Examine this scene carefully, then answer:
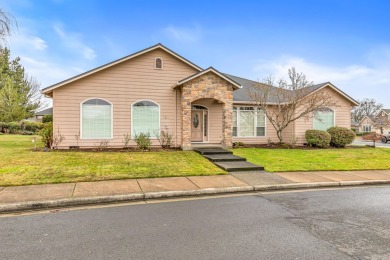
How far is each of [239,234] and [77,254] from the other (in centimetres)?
237

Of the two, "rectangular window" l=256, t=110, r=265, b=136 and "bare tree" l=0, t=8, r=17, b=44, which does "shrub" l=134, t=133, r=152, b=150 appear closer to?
"bare tree" l=0, t=8, r=17, b=44

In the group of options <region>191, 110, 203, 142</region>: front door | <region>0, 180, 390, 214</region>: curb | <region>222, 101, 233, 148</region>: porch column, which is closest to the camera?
<region>0, 180, 390, 214</region>: curb

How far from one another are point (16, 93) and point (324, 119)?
34179mm

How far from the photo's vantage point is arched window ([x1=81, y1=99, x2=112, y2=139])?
14008 mm

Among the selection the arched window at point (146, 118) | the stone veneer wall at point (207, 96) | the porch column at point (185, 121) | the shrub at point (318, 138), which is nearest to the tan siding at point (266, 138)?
the shrub at point (318, 138)

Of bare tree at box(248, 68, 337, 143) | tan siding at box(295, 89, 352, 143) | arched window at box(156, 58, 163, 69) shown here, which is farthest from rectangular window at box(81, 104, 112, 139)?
tan siding at box(295, 89, 352, 143)

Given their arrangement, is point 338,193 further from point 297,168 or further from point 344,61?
A: point 344,61

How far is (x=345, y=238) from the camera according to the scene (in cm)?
401

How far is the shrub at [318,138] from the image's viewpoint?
57.0ft

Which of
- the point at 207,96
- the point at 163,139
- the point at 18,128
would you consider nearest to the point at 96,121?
the point at 163,139

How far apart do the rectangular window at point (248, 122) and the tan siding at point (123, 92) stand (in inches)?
176

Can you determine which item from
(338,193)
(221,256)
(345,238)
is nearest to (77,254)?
(221,256)

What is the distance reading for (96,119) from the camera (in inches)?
558

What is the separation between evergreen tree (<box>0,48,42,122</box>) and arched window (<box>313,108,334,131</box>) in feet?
108
